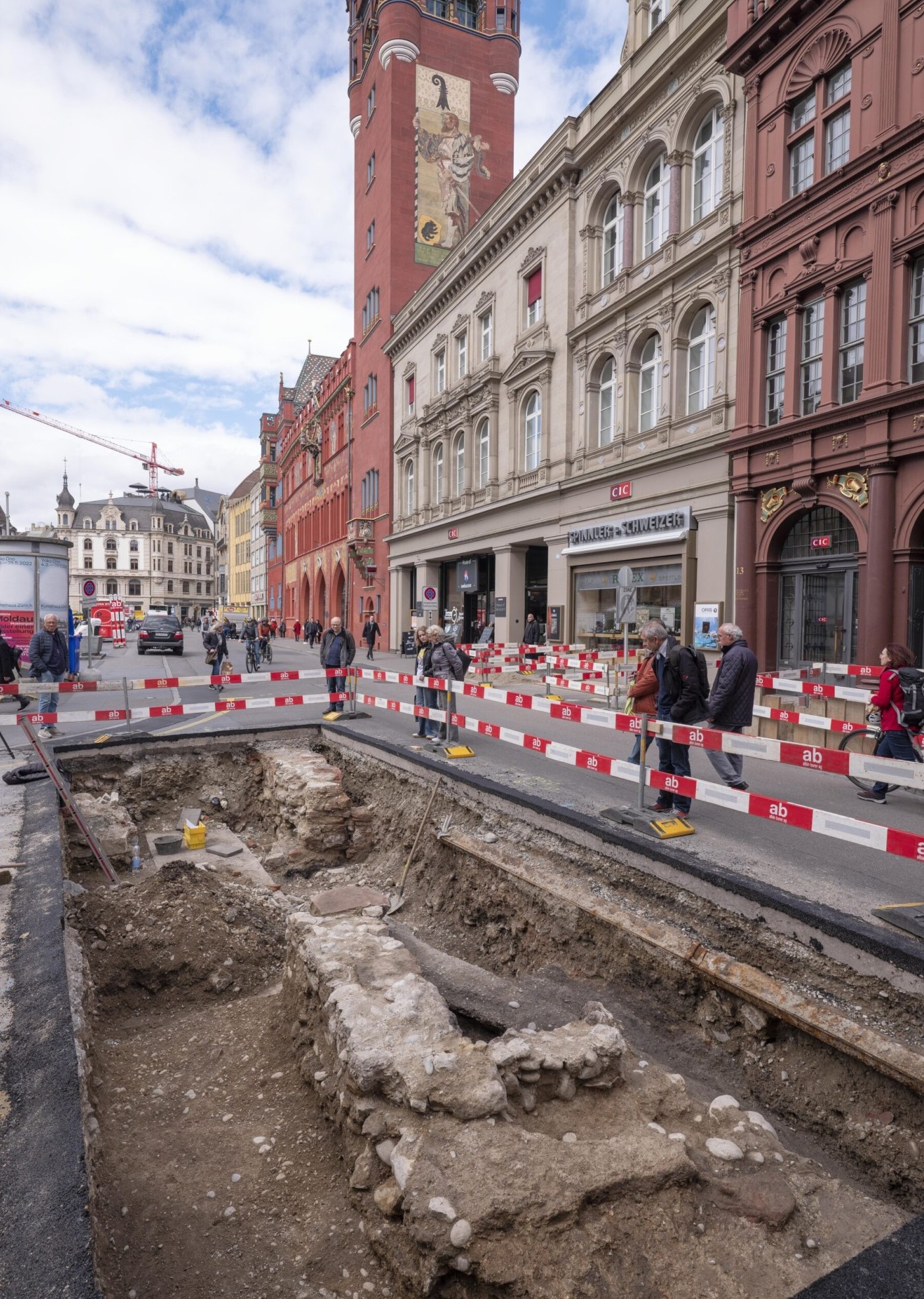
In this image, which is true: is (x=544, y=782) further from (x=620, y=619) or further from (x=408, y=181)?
(x=408, y=181)

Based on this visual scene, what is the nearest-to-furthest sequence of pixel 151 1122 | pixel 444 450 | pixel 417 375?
pixel 151 1122, pixel 444 450, pixel 417 375

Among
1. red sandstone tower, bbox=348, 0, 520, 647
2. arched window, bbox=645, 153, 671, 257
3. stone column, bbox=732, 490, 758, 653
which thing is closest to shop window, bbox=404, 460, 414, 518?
red sandstone tower, bbox=348, 0, 520, 647

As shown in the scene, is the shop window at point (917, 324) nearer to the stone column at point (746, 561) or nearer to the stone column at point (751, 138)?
the stone column at point (751, 138)

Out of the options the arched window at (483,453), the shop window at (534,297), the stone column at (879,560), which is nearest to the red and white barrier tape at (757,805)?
the stone column at (879,560)

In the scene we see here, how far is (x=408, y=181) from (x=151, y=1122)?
Answer: 38.4m

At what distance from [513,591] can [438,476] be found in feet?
27.4

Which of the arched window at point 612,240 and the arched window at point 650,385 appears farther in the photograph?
the arched window at point 612,240

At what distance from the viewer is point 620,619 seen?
1397cm

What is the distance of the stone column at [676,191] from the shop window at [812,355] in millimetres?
4524

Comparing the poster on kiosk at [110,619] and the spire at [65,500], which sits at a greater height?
the spire at [65,500]

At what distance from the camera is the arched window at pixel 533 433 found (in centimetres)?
2231

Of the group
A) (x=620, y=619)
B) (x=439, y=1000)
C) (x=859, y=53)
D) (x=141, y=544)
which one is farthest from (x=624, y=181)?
(x=141, y=544)

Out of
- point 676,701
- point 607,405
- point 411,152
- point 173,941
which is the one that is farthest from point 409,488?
point 173,941

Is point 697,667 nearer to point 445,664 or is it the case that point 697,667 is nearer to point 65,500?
point 445,664
